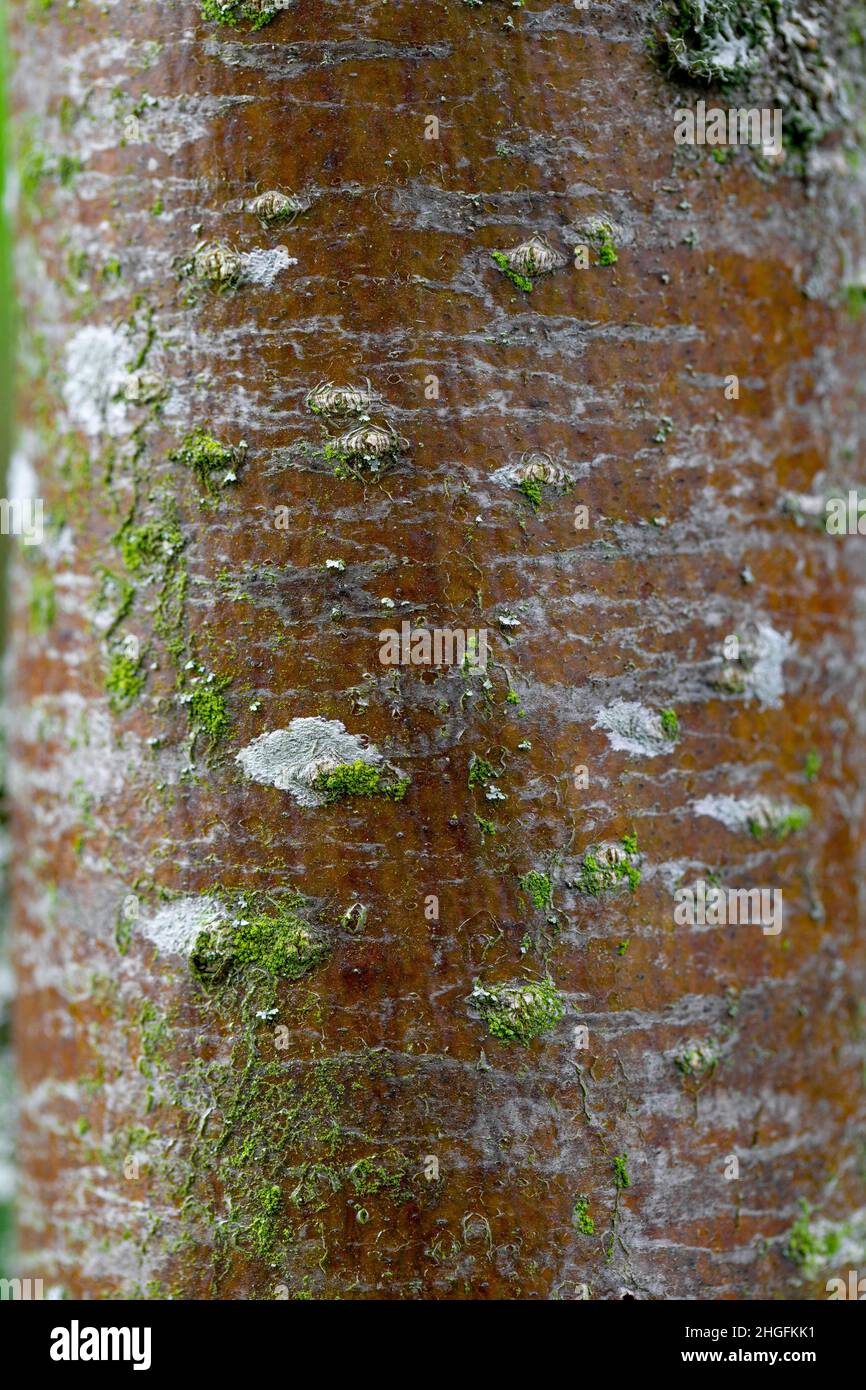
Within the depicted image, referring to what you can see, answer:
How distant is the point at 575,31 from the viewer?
1.42 m

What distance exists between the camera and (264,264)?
140cm

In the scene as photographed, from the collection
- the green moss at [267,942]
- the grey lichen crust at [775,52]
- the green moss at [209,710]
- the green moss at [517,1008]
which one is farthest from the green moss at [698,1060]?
the grey lichen crust at [775,52]

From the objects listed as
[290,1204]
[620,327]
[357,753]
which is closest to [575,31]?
[620,327]

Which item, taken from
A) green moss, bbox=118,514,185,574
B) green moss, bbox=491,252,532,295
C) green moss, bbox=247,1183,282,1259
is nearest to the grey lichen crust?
green moss, bbox=491,252,532,295

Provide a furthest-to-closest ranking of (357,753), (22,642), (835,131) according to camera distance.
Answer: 1. (22,642)
2. (835,131)
3. (357,753)

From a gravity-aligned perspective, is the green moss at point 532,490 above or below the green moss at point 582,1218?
above

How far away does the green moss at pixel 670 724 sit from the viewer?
1.48 metres

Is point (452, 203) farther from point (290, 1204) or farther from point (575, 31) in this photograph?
point (290, 1204)

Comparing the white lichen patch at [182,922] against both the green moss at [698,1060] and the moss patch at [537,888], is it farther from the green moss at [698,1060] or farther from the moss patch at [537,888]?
the green moss at [698,1060]

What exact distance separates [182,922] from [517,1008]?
47cm

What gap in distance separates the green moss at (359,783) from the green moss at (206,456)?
0.42 metres

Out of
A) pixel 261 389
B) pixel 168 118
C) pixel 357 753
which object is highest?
pixel 168 118

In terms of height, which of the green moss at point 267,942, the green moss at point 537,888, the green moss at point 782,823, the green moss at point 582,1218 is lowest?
the green moss at point 582,1218
